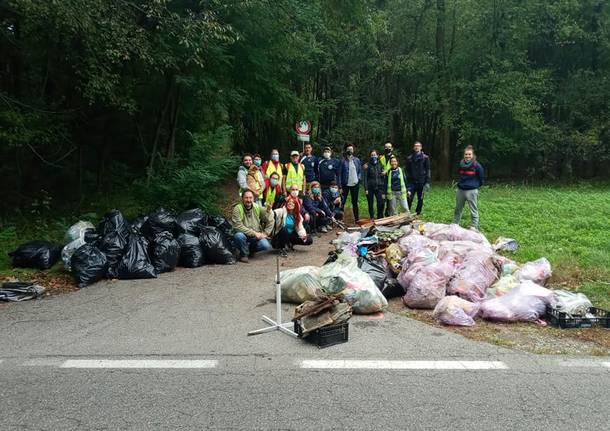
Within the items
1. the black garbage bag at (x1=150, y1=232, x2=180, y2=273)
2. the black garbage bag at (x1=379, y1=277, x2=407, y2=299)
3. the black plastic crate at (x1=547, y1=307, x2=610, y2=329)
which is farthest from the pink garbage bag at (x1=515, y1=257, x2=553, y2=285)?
Result: the black garbage bag at (x1=150, y1=232, x2=180, y2=273)

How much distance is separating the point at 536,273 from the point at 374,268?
2255 mm

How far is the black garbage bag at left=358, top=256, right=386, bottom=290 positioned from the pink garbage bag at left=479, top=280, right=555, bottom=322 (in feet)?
4.55

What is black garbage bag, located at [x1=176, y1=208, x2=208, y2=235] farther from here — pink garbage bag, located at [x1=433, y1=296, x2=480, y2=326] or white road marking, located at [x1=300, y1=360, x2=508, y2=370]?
white road marking, located at [x1=300, y1=360, x2=508, y2=370]

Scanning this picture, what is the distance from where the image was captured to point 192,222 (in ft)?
30.4

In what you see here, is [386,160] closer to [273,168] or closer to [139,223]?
[273,168]

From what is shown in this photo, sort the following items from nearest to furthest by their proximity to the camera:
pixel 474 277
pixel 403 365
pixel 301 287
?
1. pixel 403 365
2. pixel 301 287
3. pixel 474 277

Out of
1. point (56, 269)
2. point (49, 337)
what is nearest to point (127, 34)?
point (56, 269)

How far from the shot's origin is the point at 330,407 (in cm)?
385

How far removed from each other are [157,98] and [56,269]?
9822 millimetres

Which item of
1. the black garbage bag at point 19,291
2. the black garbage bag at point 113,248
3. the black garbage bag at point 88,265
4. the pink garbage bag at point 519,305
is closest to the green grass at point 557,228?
the pink garbage bag at point 519,305

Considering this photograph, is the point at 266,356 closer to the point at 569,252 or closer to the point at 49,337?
the point at 49,337

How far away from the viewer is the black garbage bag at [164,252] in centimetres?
829

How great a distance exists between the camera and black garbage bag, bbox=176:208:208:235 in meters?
9.16

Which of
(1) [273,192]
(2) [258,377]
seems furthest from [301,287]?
(1) [273,192]
